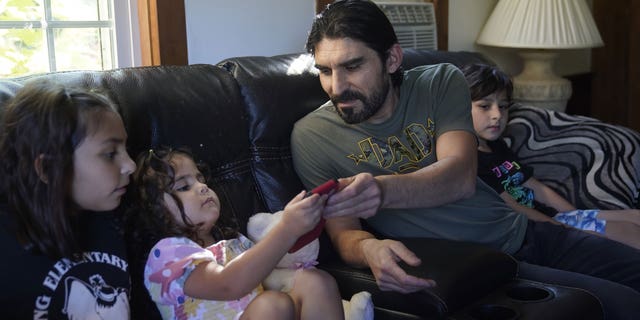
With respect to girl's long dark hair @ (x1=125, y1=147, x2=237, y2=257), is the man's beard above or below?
above

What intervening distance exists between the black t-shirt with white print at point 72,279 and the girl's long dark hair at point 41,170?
0.03 metres

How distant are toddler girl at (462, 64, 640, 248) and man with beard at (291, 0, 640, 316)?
25 cm

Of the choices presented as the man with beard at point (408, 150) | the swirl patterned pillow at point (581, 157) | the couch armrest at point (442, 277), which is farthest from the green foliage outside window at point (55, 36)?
the swirl patterned pillow at point (581, 157)

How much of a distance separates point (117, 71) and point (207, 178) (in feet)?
1.18

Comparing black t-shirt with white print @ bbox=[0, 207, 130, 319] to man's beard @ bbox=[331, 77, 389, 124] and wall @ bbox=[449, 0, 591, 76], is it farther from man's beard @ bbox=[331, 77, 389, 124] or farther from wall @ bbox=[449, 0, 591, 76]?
wall @ bbox=[449, 0, 591, 76]

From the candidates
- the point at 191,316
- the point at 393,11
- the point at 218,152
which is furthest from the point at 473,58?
the point at 191,316

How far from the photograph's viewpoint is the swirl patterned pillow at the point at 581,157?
8.59 ft

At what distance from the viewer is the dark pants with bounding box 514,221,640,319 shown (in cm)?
189

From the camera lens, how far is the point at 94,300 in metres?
1.50

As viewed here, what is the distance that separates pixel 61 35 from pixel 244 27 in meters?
0.64

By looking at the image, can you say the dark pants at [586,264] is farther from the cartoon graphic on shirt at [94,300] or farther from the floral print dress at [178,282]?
the cartoon graphic on shirt at [94,300]

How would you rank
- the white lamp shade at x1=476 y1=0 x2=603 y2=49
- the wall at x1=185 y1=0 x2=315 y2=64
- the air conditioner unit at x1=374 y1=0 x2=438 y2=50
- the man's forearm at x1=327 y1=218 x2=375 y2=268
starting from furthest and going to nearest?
the white lamp shade at x1=476 y1=0 x2=603 y2=49, the air conditioner unit at x1=374 y1=0 x2=438 y2=50, the wall at x1=185 y1=0 x2=315 y2=64, the man's forearm at x1=327 y1=218 x2=375 y2=268

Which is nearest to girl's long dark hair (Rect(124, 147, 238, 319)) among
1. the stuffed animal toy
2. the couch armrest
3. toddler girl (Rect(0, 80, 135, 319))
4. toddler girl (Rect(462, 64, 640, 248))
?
toddler girl (Rect(0, 80, 135, 319))

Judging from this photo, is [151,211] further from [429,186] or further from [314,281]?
[429,186]
